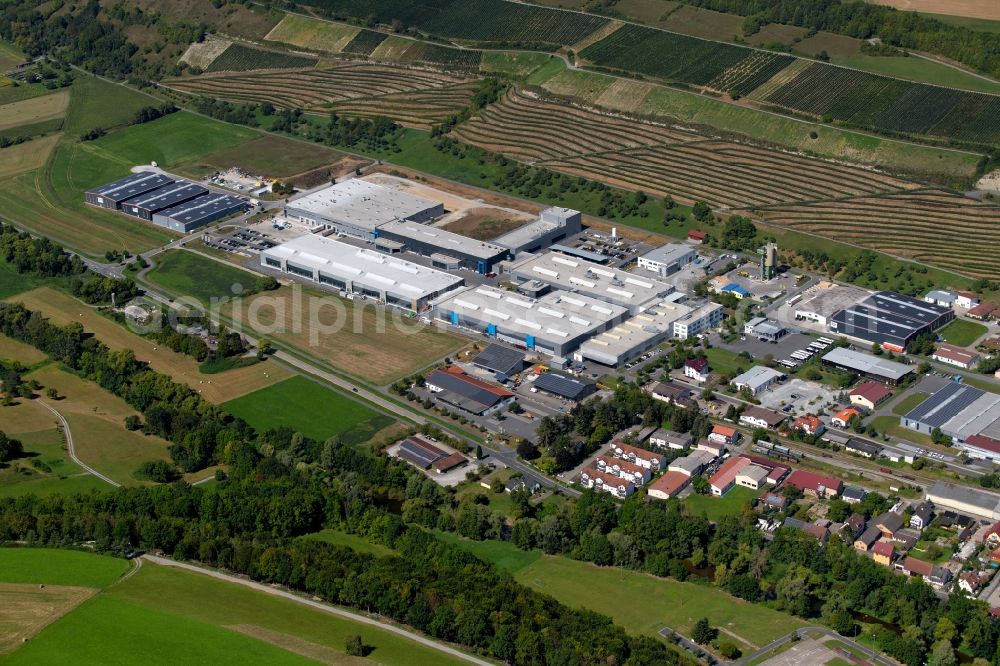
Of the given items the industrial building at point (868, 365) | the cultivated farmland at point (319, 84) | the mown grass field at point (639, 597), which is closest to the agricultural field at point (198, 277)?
the cultivated farmland at point (319, 84)

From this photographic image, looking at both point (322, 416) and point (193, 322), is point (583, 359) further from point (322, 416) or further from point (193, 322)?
point (193, 322)

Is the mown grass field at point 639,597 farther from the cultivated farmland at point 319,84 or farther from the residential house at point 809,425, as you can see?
the cultivated farmland at point 319,84

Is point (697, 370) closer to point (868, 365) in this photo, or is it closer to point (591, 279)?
point (868, 365)

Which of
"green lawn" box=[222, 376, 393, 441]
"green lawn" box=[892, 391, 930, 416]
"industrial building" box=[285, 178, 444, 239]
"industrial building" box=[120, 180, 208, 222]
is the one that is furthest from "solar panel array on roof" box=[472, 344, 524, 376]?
"industrial building" box=[120, 180, 208, 222]

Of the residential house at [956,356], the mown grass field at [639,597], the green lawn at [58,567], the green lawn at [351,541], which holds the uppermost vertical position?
the residential house at [956,356]

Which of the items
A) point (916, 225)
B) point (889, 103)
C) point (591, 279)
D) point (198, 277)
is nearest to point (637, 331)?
point (591, 279)

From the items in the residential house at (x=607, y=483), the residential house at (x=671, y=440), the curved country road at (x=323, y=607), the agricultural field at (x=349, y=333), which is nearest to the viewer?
the curved country road at (x=323, y=607)

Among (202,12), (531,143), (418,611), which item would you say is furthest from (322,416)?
(202,12)
